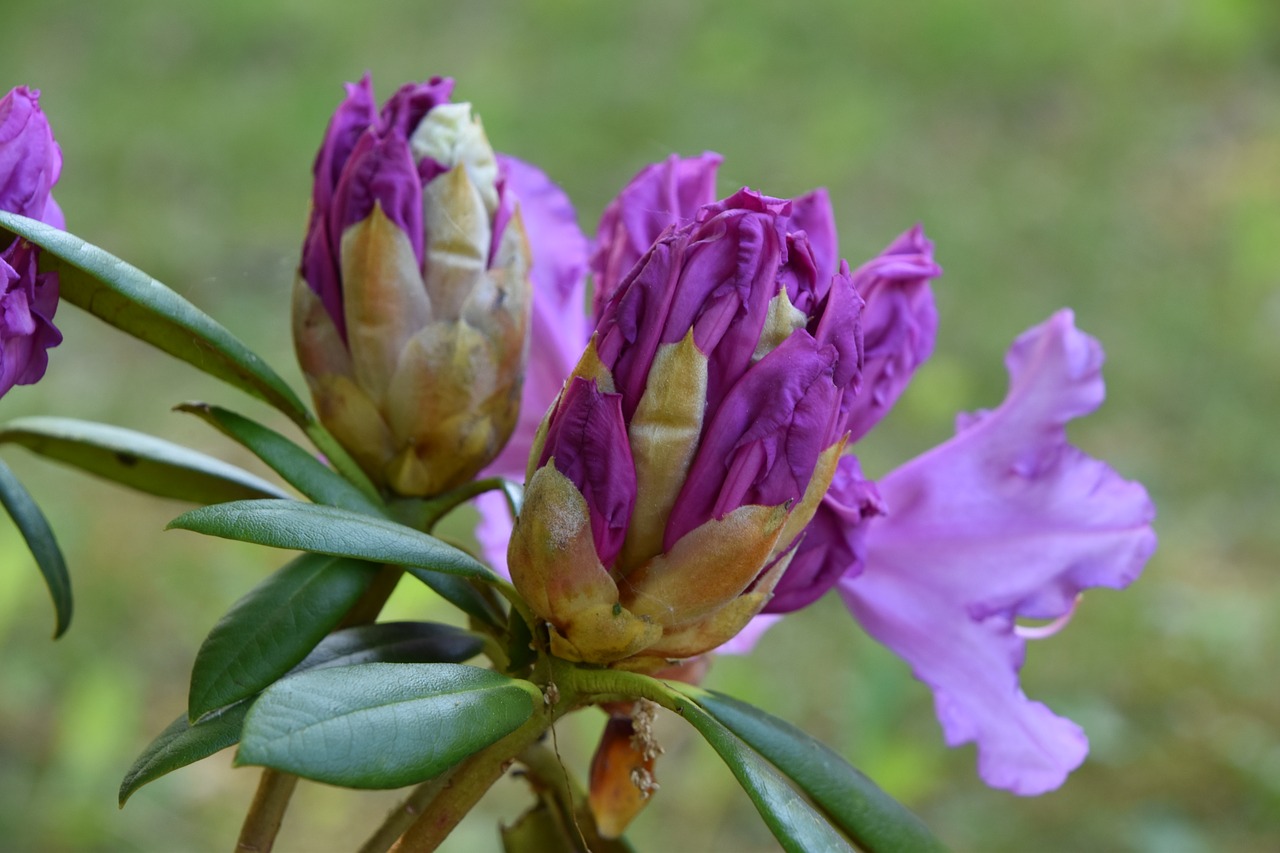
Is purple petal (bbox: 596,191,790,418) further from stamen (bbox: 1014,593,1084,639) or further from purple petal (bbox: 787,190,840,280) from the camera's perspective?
stamen (bbox: 1014,593,1084,639)

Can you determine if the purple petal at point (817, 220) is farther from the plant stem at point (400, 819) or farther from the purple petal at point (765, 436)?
the plant stem at point (400, 819)

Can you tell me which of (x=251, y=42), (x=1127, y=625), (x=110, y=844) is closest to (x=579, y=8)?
(x=251, y=42)

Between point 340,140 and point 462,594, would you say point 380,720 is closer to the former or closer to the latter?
point 462,594

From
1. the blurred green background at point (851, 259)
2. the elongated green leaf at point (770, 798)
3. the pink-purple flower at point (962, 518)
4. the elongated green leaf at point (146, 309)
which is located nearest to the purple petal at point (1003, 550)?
the pink-purple flower at point (962, 518)

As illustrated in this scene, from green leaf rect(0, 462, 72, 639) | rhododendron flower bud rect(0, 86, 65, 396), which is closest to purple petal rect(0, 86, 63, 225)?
rhododendron flower bud rect(0, 86, 65, 396)

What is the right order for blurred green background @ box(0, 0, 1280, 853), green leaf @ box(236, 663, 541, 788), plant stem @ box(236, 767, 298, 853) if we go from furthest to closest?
1. blurred green background @ box(0, 0, 1280, 853)
2. plant stem @ box(236, 767, 298, 853)
3. green leaf @ box(236, 663, 541, 788)

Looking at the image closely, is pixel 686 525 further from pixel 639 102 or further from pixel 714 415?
pixel 639 102
